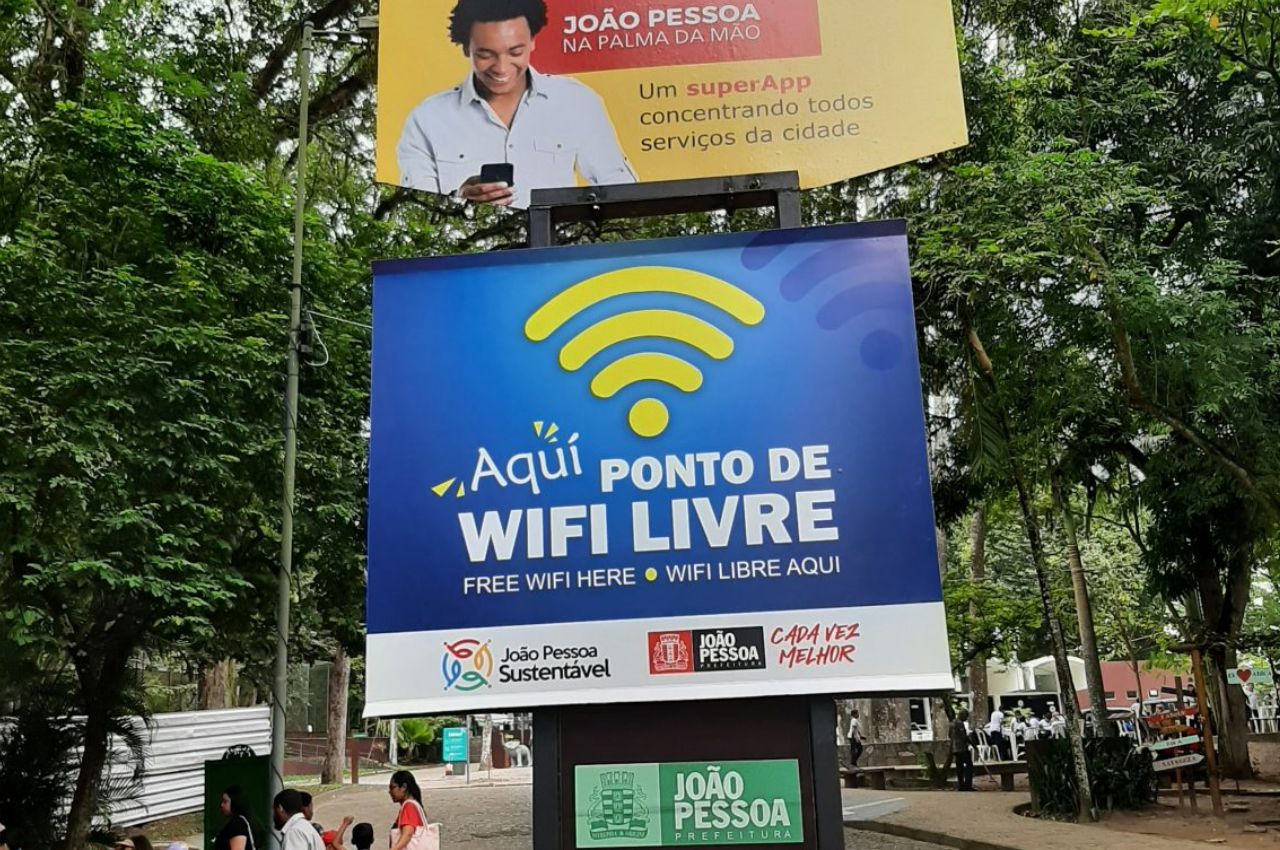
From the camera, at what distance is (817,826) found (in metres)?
5.55

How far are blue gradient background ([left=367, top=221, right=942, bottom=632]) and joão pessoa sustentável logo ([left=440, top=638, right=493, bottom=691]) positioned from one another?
0.42 ft

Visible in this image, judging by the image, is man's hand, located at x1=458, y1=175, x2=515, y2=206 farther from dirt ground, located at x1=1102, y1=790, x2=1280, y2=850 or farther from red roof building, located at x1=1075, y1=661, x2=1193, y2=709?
red roof building, located at x1=1075, y1=661, x2=1193, y2=709

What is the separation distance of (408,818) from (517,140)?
16.5 feet

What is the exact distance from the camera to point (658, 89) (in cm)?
772

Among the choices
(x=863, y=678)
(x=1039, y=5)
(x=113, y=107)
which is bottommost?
(x=863, y=678)

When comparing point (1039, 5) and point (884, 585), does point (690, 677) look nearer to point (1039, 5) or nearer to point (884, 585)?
point (884, 585)

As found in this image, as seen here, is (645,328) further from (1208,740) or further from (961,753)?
(961,753)

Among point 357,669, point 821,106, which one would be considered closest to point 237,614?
point 821,106

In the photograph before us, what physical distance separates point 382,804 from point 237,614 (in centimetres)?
979

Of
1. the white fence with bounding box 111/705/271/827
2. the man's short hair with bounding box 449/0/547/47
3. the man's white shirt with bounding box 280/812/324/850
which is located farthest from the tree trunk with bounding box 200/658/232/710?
the man's short hair with bounding box 449/0/547/47

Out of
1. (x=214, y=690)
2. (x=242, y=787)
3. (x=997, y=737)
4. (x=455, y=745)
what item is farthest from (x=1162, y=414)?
(x=455, y=745)

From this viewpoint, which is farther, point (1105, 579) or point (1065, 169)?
point (1105, 579)

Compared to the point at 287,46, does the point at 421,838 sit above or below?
below

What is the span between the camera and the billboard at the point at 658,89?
7449 mm
